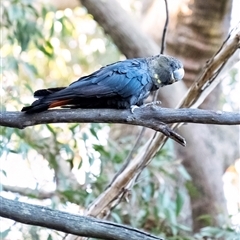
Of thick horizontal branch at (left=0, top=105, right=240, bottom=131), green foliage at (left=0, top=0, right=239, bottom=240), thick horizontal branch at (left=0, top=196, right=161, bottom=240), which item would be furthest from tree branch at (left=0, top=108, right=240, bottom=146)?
green foliage at (left=0, top=0, right=239, bottom=240)

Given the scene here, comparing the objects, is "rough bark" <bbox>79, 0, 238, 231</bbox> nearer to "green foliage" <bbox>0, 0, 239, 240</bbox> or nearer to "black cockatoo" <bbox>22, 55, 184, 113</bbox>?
"green foliage" <bbox>0, 0, 239, 240</bbox>

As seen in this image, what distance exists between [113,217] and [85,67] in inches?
66.5

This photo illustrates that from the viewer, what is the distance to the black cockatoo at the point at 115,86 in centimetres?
106

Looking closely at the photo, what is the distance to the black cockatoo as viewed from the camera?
1056mm

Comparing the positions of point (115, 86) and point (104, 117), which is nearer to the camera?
point (104, 117)

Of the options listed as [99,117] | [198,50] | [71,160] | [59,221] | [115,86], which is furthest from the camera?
[198,50]

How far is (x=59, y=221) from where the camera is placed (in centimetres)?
89

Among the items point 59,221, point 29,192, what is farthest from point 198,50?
point 59,221

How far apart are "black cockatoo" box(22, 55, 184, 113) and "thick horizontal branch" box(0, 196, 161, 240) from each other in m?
0.21

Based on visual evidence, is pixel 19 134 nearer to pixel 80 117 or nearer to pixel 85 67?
pixel 80 117

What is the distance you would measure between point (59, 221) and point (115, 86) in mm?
353

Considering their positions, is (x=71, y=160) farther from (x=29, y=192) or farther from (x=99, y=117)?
(x=99, y=117)

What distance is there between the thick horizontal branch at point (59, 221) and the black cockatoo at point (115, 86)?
209mm

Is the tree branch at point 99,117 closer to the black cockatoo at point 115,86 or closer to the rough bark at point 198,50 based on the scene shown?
the black cockatoo at point 115,86
